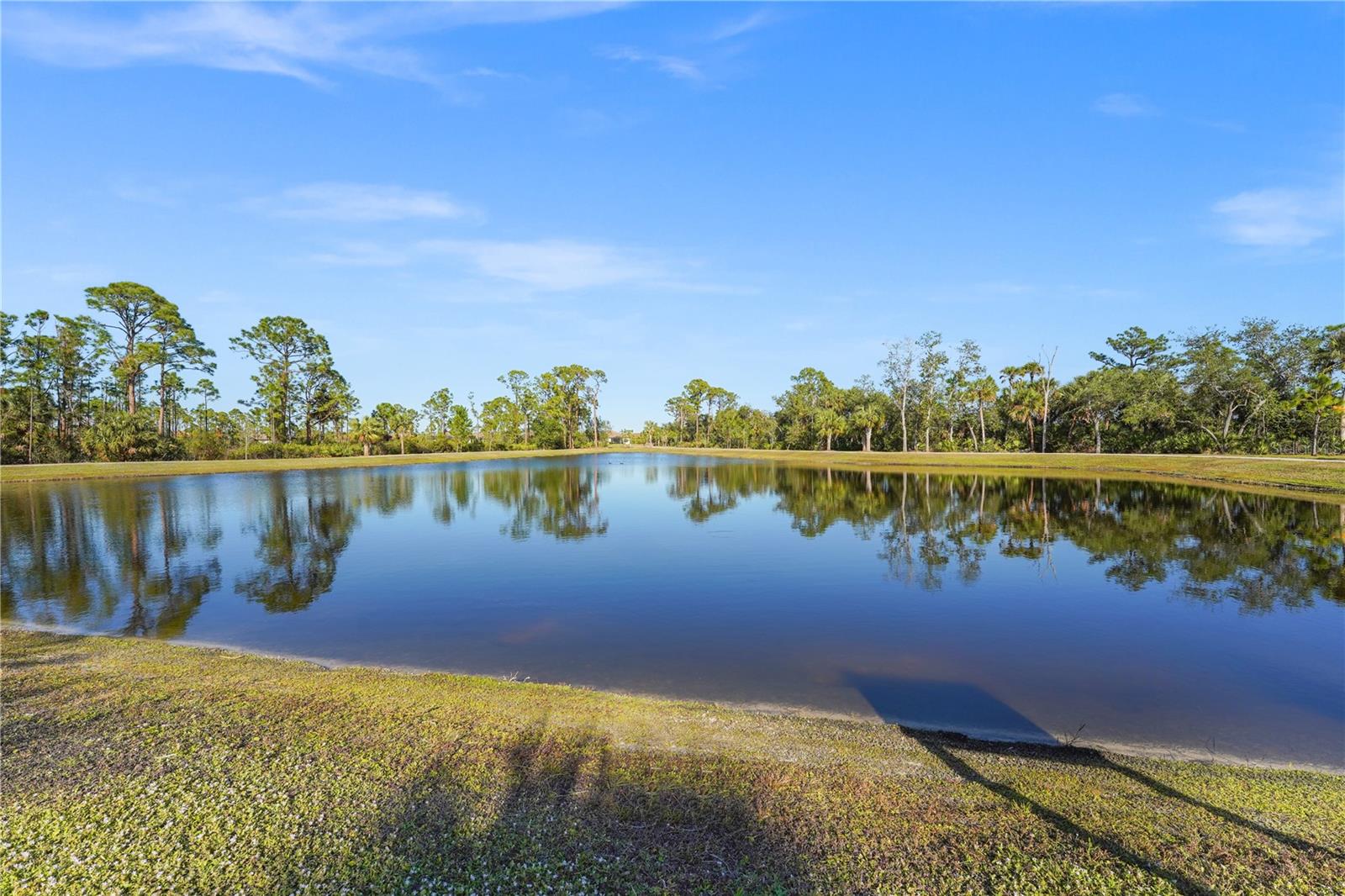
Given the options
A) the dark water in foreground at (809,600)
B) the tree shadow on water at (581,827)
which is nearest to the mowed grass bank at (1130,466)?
the dark water in foreground at (809,600)

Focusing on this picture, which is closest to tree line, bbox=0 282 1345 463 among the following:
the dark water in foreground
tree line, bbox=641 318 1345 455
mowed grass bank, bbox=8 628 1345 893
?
tree line, bbox=641 318 1345 455

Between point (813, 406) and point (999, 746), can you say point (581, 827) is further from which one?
point (813, 406)

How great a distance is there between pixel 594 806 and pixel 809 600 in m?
9.07

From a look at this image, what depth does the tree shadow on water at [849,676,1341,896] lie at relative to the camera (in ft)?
14.7

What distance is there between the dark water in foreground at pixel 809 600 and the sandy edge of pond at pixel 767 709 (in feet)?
0.49

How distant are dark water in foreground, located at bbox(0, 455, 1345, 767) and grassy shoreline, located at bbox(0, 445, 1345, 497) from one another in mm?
10923

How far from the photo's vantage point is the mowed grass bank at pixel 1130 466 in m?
35.1

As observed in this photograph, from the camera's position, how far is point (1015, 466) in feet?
180

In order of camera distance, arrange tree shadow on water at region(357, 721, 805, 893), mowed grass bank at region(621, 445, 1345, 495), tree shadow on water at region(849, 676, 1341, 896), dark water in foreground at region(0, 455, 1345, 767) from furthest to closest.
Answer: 1. mowed grass bank at region(621, 445, 1345, 495)
2. dark water in foreground at region(0, 455, 1345, 767)
3. tree shadow on water at region(849, 676, 1341, 896)
4. tree shadow on water at region(357, 721, 805, 893)

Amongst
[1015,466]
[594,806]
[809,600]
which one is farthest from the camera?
[1015,466]

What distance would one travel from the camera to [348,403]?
80.1m

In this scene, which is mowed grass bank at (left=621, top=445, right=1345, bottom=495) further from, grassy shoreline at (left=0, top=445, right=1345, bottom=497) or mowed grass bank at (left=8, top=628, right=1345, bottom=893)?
mowed grass bank at (left=8, top=628, right=1345, bottom=893)

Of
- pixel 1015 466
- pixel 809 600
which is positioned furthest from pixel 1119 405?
pixel 809 600

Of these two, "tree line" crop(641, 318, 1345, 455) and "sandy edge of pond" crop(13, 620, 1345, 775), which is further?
"tree line" crop(641, 318, 1345, 455)
